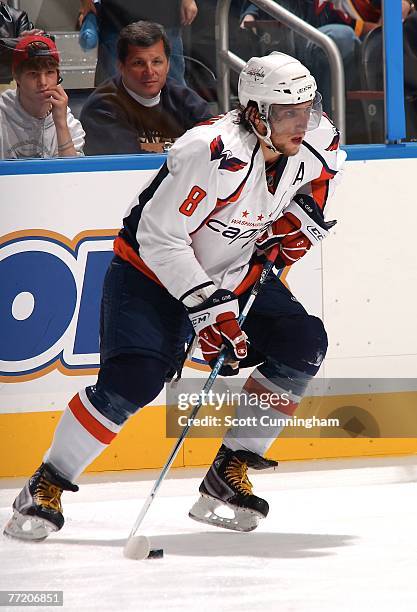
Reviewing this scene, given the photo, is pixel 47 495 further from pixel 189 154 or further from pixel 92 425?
pixel 189 154

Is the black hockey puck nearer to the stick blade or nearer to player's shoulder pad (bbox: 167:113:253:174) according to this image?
the stick blade

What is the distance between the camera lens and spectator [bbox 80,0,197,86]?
3408 millimetres

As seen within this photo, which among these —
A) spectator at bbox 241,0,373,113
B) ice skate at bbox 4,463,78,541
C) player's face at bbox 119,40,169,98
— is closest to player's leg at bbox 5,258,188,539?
ice skate at bbox 4,463,78,541

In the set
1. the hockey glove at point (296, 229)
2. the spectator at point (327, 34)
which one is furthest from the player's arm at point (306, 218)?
the spectator at point (327, 34)

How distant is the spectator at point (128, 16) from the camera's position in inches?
134

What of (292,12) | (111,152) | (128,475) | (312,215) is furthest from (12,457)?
(292,12)

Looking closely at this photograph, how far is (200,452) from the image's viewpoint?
3689 mm

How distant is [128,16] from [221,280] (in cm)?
93

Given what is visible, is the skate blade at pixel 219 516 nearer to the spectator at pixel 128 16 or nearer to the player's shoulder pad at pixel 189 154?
the player's shoulder pad at pixel 189 154

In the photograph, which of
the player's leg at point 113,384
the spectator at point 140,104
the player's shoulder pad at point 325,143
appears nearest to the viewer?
the player's leg at point 113,384

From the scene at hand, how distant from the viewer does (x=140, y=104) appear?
352 centimetres

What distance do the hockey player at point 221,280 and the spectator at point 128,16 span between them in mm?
649

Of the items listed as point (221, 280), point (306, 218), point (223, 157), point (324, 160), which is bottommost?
point (221, 280)

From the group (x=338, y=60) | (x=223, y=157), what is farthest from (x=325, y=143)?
(x=338, y=60)
